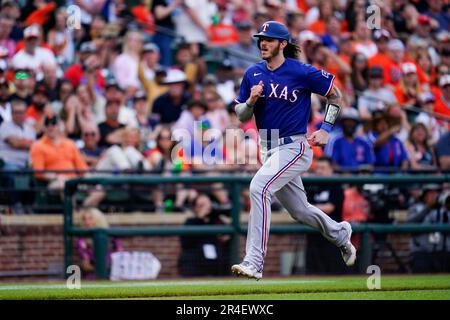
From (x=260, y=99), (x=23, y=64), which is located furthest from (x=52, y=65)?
(x=260, y=99)

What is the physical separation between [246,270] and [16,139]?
5.68 meters

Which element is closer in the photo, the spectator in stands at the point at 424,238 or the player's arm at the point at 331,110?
the player's arm at the point at 331,110

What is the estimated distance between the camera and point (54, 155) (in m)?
13.9

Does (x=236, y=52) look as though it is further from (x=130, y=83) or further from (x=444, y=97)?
(x=444, y=97)

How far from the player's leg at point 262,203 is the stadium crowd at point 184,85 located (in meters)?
4.51

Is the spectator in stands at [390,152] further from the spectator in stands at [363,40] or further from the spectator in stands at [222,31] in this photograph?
the spectator in stands at [222,31]

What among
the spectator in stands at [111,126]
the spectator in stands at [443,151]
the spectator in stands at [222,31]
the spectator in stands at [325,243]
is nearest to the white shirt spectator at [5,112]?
the spectator in stands at [111,126]

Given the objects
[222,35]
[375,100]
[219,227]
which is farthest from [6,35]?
[375,100]

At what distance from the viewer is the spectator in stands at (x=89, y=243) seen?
523 inches

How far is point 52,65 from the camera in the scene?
15.2m

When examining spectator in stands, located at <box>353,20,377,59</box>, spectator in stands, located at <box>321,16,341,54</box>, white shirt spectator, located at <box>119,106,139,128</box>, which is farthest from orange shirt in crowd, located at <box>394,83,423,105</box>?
white shirt spectator, located at <box>119,106,139,128</box>
